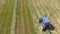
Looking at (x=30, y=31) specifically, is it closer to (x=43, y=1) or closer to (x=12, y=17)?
(x=12, y=17)

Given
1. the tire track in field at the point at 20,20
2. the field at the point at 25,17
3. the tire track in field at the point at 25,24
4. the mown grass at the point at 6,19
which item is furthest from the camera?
the mown grass at the point at 6,19

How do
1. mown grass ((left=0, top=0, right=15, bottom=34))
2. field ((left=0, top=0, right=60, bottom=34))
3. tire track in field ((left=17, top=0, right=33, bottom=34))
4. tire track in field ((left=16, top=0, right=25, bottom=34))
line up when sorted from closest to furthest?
tire track in field ((left=17, top=0, right=33, bottom=34))
tire track in field ((left=16, top=0, right=25, bottom=34))
field ((left=0, top=0, right=60, bottom=34))
mown grass ((left=0, top=0, right=15, bottom=34))

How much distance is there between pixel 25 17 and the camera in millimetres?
26000

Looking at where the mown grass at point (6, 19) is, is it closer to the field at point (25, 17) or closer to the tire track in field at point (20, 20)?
the field at point (25, 17)

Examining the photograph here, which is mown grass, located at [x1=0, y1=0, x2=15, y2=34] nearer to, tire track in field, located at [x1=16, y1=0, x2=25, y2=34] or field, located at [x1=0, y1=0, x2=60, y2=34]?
field, located at [x1=0, y1=0, x2=60, y2=34]

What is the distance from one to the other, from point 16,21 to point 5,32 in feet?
13.3

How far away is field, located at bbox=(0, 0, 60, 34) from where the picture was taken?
21.3 meters

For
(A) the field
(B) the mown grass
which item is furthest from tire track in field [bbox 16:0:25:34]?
(B) the mown grass

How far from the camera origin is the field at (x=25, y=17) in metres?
21.3

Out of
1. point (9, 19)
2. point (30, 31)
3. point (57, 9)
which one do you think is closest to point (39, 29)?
point (30, 31)

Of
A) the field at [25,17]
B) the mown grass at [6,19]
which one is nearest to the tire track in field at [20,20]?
the field at [25,17]

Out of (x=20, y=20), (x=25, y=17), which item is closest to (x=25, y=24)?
(x=20, y=20)

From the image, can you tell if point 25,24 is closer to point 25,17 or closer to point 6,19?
point 25,17

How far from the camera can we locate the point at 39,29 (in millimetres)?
21219
